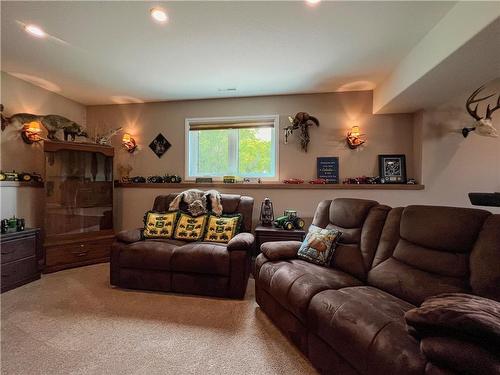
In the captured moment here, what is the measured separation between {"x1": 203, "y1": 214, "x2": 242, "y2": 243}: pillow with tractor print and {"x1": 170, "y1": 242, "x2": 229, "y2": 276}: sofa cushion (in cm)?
38

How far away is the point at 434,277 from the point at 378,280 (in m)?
0.35

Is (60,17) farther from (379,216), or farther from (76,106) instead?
(379,216)

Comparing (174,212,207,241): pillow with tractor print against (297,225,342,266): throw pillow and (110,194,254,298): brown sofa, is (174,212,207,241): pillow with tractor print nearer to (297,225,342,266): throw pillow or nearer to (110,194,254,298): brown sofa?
(110,194,254,298): brown sofa

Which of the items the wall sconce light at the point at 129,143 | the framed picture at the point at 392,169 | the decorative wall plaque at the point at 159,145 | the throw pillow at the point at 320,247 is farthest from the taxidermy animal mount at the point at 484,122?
the wall sconce light at the point at 129,143

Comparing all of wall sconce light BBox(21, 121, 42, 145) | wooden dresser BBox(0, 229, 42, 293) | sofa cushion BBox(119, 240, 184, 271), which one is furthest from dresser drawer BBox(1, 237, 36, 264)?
wall sconce light BBox(21, 121, 42, 145)

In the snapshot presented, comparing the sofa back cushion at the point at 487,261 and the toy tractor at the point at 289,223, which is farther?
the toy tractor at the point at 289,223

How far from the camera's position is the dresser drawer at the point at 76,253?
120 inches

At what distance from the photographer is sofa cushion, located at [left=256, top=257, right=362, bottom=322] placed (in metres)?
1.60

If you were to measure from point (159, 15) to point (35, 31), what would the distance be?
1.26 metres

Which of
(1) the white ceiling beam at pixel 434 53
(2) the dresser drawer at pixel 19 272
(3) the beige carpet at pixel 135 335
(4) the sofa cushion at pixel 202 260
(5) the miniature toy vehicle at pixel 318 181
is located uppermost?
(1) the white ceiling beam at pixel 434 53

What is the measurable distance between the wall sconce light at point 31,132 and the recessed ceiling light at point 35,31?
1460mm

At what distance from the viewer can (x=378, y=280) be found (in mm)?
1738

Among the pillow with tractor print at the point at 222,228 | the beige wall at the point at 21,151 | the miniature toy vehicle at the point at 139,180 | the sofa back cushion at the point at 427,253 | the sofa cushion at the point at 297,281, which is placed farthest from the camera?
the miniature toy vehicle at the point at 139,180

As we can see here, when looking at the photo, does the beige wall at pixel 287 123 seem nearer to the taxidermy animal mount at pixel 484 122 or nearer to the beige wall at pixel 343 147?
the beige wall at pixel 343 147
